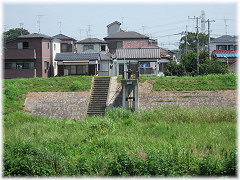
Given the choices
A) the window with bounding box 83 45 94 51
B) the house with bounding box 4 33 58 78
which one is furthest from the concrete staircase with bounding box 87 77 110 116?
the window with bounding box 83 45 94 51

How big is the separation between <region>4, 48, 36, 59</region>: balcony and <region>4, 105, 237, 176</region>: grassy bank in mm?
13244

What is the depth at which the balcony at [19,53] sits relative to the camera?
33.7m

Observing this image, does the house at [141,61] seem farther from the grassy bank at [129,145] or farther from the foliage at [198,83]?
the grassy bank at [129,145]

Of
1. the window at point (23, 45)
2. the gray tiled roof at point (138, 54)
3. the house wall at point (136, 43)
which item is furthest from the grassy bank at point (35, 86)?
the house wall at point (136, 43)

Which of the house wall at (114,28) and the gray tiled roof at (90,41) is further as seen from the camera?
the house wall at (114,28)

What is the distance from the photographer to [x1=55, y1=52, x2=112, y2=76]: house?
35.8 meters

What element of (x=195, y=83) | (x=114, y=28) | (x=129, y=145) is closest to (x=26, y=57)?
(x=195, y=83)

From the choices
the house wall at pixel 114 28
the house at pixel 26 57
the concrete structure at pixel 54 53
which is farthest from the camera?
the house wall at pixel 114 28

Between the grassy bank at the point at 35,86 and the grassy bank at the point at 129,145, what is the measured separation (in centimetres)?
415

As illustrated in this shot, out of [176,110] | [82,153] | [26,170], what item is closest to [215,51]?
[176,110]

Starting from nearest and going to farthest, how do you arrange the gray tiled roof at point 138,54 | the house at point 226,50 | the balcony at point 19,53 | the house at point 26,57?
1. the house at point 26,57
2. the balcony at point 19,53
3. the gray tiled roof at point 138,54
4. the house at point 226,50

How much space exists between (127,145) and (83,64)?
71.5ft

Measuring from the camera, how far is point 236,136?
53.4 feet

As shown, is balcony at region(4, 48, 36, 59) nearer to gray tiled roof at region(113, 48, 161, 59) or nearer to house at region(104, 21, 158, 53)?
gray tiled roof at region(113, 48, 161, 59)
